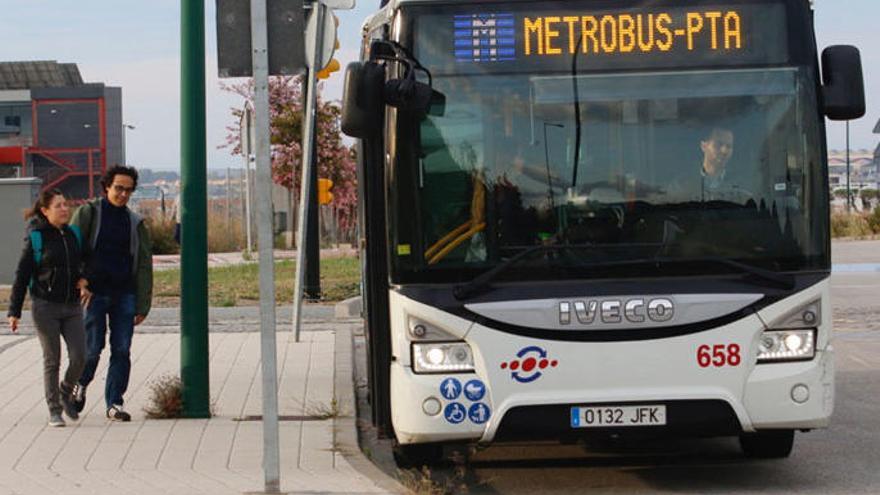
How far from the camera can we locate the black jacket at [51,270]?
1119 cm

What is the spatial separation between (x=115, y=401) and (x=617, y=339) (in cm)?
433

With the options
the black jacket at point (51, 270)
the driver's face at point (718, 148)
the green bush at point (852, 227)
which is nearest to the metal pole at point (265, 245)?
the driver's face at point (718, 148)

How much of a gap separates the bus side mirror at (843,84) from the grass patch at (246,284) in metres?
14.3

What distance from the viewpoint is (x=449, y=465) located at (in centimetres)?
1038

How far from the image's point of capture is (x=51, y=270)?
11.2 meters

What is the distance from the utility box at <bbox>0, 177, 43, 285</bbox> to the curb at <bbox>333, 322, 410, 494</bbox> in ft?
46.0

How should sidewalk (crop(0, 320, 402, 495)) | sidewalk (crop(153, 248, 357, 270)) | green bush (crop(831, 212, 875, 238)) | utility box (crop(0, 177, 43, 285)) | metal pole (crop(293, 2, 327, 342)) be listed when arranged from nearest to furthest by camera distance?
sidewalk (crop(0, 320, 402, 495)) < metal pole (crop(293, 2, 327, 342)) < utility box (crop(0, 177, 43, 285)) < sidewalk (crop(153, 248, 357, 270)) < green bush (crop(831, 212, 875, 238))

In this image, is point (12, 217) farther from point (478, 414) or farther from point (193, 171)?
point (478, 414)

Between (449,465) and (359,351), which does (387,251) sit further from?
(359,351)

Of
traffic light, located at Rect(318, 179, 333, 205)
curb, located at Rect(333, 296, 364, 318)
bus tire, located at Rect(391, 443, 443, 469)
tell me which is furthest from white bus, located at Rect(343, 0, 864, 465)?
traffic light, located at Rect(318, 179, 333, 205)

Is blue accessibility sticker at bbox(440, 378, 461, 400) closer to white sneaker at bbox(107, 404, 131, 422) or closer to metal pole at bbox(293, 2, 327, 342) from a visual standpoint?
white sneaker at bbox(107, 404, 131, 422)

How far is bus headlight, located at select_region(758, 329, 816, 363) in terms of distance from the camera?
28.8 ft

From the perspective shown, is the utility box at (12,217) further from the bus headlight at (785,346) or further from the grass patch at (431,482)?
the bus headlight at (785,346)

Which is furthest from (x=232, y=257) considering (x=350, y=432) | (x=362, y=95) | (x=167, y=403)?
(x=362, y=95)
